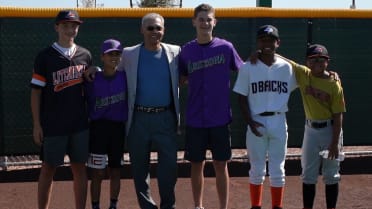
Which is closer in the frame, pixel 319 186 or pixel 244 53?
pixel 319 186

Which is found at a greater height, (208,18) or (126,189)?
(208,18)

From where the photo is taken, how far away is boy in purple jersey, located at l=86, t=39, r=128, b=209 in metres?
4.99

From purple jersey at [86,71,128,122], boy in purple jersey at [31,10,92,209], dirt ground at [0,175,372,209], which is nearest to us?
boy in purple jersey at [31,10,92,209]

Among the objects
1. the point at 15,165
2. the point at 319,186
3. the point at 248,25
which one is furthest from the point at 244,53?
the point at 15,165

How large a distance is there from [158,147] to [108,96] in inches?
24.0

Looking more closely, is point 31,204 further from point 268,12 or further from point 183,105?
point 268,12

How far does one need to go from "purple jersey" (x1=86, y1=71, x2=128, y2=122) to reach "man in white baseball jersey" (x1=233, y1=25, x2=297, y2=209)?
38.5 inches

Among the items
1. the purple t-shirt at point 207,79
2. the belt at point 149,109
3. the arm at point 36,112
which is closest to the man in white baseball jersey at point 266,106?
the purple t-shirt at point 207,79

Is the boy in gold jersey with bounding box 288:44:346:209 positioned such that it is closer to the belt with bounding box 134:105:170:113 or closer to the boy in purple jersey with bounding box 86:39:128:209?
the belt with bounding box 134:105:170:113

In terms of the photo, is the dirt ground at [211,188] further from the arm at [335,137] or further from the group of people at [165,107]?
the arm at [335,137]

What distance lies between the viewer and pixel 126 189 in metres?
6.41

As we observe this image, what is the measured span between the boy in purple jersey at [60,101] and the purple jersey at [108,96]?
0.09 meters

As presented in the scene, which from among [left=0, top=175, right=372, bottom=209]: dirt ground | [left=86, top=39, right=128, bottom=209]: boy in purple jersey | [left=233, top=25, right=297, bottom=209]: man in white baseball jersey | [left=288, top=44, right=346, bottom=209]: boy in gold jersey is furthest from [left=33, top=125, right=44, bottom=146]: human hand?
[left=288, top=44, right=346, bottom=209]: boy in gold jersey

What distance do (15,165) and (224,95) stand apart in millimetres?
3136
